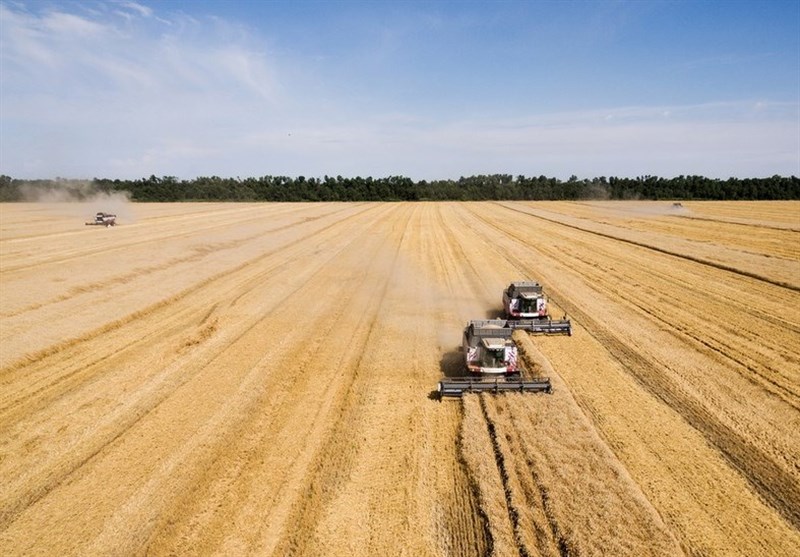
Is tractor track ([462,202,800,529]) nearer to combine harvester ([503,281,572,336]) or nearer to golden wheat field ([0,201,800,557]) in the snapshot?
golden wheat field ([0,201,800,557])

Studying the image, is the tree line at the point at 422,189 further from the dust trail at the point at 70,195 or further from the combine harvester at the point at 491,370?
the combine harvester at the point at 491,370

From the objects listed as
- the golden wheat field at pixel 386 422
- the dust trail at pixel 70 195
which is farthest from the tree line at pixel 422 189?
the golden wheat field at pixel 386 422

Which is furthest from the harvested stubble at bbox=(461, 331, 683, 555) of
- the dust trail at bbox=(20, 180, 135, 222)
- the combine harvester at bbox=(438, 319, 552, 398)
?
the dust trail at bbox=(20, 180, 135, 222)

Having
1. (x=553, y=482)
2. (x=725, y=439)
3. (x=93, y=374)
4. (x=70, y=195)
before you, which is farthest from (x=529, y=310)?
(x=70, y=195)

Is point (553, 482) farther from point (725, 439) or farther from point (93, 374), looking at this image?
point (93, 374)

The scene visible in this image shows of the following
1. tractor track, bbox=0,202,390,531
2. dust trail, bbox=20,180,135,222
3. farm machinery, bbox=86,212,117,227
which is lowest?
tractor track, bbox=0,202,390,531
